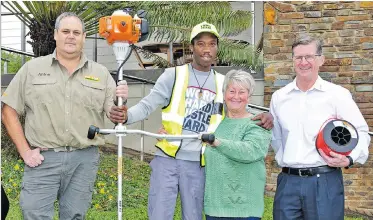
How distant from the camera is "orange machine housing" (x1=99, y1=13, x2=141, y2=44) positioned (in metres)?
4.43

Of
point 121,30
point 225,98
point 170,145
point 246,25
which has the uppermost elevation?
point 246,25

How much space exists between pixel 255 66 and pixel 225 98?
5248 millimetres

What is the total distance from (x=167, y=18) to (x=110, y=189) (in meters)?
2.69

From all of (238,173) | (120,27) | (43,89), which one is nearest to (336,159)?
(238,173)

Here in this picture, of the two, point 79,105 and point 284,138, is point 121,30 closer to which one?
point 79,105

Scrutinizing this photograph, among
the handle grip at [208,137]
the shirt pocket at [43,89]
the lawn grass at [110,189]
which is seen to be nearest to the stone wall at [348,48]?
the lawn grass at [110,189]

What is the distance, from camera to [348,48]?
28.3ft

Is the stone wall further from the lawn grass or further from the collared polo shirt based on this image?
the collared polo shirt

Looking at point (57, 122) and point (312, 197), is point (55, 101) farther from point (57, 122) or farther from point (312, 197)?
point (312, 197)

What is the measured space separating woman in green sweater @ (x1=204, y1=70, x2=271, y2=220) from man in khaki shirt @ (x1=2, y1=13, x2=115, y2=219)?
1.07 metres

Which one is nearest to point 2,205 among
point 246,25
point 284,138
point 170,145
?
point 170,145

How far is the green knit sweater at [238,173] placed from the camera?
→ 4.43 m

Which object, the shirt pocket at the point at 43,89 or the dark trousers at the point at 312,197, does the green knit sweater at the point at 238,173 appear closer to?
the dark trousers at the point at 312,197

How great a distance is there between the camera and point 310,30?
8.70 metres
